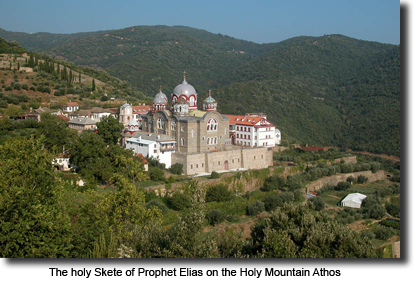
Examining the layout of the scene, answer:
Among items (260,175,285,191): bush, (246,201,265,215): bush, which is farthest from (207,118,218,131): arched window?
(246,201,265,215): bush

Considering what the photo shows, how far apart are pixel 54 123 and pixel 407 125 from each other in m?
26.3

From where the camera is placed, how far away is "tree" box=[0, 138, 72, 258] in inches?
515

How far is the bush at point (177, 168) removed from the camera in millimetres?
32219

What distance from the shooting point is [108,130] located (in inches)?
1347

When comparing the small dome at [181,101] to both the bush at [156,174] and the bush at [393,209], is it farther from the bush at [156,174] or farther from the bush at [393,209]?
the bush at [393,209]

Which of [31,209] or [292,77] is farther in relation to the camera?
[292,77]

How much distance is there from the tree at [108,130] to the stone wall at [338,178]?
16.4m

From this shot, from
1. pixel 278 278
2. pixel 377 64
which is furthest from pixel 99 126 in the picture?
pixel 377 64

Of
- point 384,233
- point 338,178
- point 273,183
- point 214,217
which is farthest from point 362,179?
point 214,217

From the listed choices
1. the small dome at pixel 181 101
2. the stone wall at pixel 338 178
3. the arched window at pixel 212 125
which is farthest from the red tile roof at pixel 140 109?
the stone wall at pixel 338 178

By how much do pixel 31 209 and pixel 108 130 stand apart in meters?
21.2

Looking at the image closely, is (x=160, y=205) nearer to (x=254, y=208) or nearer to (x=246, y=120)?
(x=254, y=208)

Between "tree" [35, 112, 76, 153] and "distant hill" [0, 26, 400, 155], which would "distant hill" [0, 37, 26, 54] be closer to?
"distant hill" [0, 26, 400, 155]

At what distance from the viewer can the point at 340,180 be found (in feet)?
Result: 129
